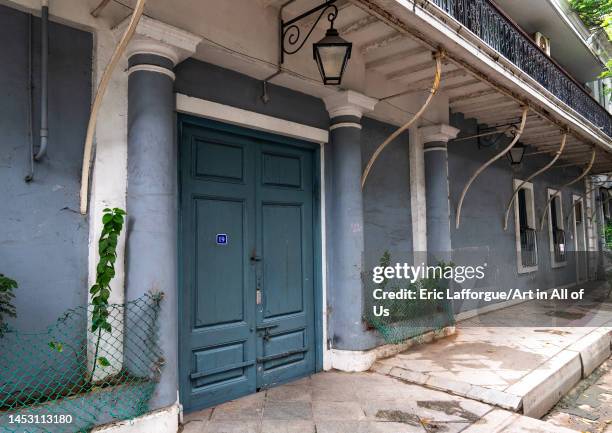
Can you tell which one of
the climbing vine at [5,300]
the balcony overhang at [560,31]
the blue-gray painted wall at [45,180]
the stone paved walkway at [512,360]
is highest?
the balcony overhang at [560,31]

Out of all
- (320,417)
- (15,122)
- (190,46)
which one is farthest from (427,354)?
(15,122)

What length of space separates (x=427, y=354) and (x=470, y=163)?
13.1 feet

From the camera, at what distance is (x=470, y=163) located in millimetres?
7668

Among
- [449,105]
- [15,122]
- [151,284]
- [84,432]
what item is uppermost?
[449,105]

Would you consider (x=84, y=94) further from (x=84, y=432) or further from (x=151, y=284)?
(x=84, y=432)

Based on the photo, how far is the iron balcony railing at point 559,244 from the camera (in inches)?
439

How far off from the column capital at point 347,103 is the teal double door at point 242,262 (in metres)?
0.58

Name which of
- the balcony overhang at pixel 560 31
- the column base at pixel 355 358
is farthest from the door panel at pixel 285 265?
the balcony overhang at pixel 560 31

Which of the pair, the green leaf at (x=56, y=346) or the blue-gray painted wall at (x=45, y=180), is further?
the blue-gray painted wall at (x=45, y=180)

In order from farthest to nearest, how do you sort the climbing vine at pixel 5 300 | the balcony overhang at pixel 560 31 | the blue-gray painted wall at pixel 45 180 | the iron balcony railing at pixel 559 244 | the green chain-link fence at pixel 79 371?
the iron balcony railing at pixel 559 244
the balcony overhang at pixel 560 31
the blue-gray painted wall at pixel 45 180
the green chain-link fence at pixel 79 371
the climbing vine at pixel 5 300

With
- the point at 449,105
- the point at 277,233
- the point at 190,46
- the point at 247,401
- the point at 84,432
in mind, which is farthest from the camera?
the point at 449,105

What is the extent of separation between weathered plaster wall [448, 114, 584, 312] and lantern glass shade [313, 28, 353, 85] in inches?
156

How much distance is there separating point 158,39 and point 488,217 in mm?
6964

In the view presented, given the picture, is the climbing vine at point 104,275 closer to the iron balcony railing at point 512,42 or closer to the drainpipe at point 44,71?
the drainpipe at point 44,71
